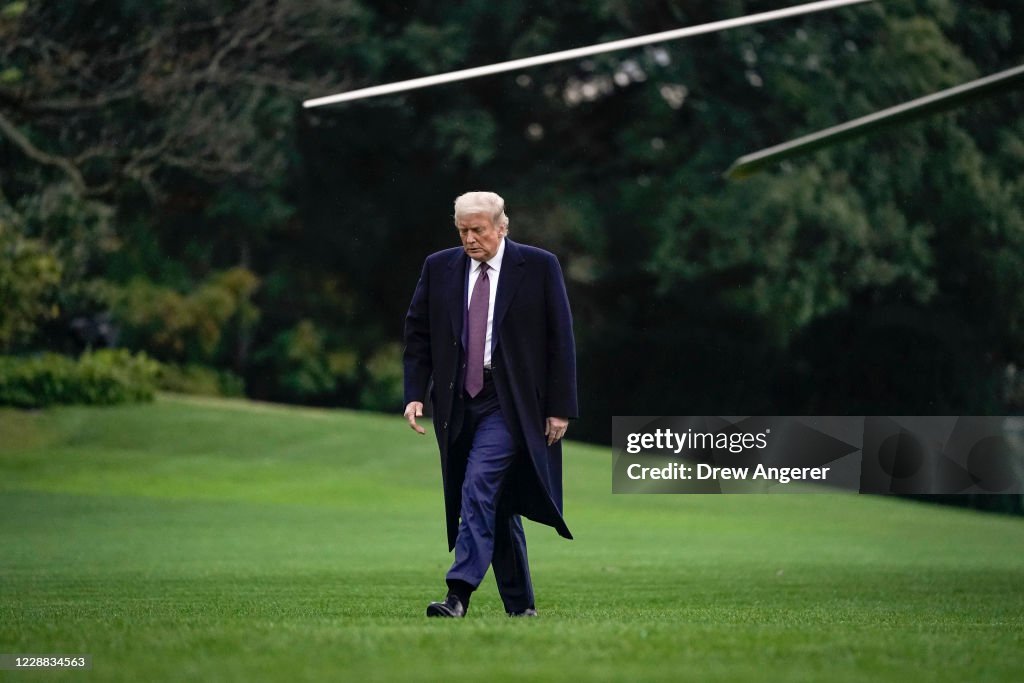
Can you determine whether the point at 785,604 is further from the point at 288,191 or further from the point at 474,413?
the point at 288,191

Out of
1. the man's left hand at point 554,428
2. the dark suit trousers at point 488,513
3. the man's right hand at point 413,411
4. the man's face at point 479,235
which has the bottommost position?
the dark suit trousers at point 488,513

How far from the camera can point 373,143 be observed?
32.0 m

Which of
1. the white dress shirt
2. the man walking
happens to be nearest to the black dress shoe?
the man walking

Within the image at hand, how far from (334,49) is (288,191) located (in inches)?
132

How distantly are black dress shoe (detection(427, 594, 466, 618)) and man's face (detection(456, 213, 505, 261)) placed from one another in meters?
1.46

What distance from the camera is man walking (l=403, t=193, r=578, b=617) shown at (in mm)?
6801

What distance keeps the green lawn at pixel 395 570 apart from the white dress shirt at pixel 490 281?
1204mm

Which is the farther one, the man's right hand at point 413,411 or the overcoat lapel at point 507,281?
the man's right hand at point 413,411

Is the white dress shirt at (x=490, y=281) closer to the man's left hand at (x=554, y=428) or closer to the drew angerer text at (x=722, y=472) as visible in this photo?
the man's left hand at (x=554, y=428)

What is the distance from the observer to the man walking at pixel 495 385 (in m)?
6.80

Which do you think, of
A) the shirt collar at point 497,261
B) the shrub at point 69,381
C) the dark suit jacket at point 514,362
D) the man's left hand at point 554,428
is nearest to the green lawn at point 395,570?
the shrub at point 69,381

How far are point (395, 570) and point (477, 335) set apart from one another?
480 cm

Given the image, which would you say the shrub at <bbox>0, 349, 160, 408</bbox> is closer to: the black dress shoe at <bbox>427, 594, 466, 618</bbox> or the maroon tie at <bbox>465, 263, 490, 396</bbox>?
the maroon tie at <bbox>465, 263, 490, 396</bbox>

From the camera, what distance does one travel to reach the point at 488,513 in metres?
6.81
